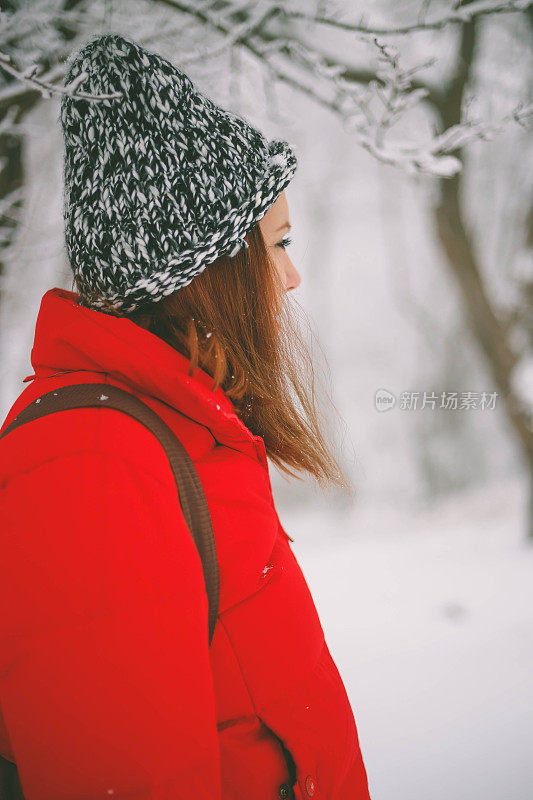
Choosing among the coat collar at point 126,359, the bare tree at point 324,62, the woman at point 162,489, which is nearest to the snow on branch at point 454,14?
the bare tree at point 324,62

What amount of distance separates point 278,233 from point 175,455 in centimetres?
53

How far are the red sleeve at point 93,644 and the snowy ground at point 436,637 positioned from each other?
6.23ft

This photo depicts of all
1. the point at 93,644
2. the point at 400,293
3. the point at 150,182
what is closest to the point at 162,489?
the point at 93,644

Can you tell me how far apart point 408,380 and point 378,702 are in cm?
279

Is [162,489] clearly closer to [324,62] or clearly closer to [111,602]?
[111,602]

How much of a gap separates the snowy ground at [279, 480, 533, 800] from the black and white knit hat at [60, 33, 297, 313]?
88.2 inches

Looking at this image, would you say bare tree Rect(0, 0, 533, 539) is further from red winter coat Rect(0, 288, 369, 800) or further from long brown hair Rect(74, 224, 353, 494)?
red winter coat Rect(0, 288, 369, 800)

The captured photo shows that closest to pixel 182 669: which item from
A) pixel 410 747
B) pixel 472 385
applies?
pixel 410 747

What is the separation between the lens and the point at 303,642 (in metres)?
0.88

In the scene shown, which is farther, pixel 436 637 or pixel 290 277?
pixel 436 637

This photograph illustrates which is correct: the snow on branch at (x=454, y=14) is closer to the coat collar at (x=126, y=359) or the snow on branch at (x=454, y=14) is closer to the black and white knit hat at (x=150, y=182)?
the black and white knit hat at (x=150, y=182)

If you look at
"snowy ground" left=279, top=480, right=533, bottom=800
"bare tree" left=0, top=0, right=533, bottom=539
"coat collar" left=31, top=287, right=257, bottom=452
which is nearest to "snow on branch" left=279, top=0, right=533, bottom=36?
"bare tree" left=0, top=0, right=533, bottom=539

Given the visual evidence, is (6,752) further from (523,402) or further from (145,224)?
(523,402)

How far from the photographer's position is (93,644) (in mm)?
585
